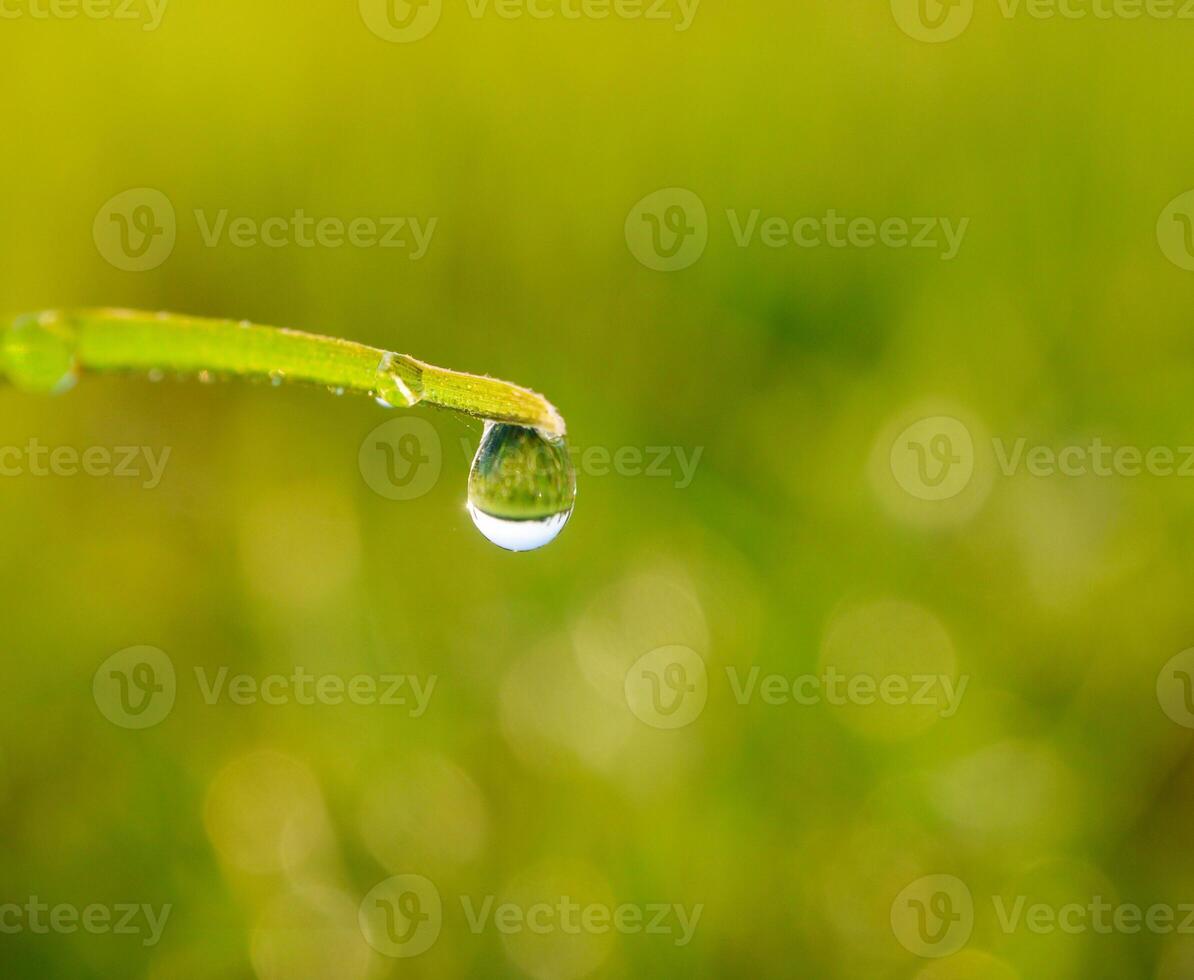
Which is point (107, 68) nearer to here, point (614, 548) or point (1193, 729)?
point (614, 548)

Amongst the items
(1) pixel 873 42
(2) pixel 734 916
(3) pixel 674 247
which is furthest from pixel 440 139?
(2) pixel 734 916

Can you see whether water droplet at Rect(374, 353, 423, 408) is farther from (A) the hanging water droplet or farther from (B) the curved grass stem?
(A) the hanging water droplet

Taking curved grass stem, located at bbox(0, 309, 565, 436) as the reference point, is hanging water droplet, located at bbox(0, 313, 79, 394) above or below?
below

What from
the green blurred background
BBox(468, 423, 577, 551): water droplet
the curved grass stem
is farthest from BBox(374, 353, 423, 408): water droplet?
the green blurred background

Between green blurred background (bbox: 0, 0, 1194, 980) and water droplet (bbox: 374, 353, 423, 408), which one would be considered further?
green blurred background (bbox: 0, 0, 1194, 980)

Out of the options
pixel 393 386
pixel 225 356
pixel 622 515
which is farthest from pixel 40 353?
pixel 622 515

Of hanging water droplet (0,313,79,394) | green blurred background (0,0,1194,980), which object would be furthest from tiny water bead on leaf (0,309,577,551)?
green blurred background (0,0,1194,980)

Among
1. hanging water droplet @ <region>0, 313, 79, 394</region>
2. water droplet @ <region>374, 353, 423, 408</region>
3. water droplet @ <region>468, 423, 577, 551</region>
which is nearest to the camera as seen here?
hanging water droplet @ <region>0, 313, 79, 394</region>

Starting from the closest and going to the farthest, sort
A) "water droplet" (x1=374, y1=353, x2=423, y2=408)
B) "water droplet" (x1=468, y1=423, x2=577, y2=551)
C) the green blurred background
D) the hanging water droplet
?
the hanging water droplet
"water droplet" (x1=374, y1=353, x2=423, y2=408)
"water droplet" (x1=468, y1=423, x2=577, y2=551)
the green blurred background
